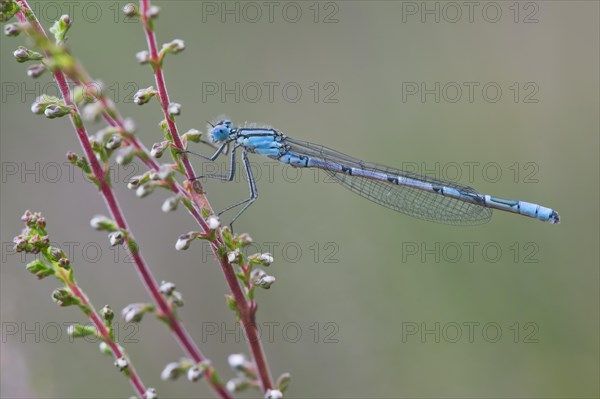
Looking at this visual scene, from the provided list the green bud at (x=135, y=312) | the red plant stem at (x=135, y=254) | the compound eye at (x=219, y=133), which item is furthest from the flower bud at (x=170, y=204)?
the compound eye at (x=219, y=133)

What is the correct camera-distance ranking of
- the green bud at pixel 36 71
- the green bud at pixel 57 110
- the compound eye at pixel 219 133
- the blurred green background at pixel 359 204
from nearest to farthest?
1. the green bud at pixel 36 71
2. the green bud at pixel 57 110
3. the compound eye at pixel 219 133
4. the blurred green background at pixel 359 204

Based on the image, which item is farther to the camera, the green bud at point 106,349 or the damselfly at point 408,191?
the damselfly at point 408,191

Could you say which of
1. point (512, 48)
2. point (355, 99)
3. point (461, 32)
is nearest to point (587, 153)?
point (512, 48)

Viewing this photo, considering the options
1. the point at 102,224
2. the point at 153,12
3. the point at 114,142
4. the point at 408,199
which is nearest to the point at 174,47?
the point at 153,12

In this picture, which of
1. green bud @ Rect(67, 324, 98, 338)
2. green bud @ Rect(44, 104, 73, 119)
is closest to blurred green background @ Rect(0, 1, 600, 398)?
green bud @ Rect(67, 324, 98, 338)

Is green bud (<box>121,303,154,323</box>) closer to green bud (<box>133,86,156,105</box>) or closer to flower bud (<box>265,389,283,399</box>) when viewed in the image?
flower bud (<box>265,389,283,399</box>)

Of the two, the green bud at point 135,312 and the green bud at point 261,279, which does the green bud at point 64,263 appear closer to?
the green bud at point 135,312
